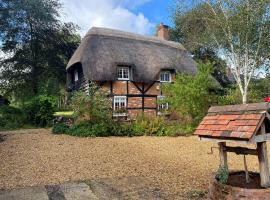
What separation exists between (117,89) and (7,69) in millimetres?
12146

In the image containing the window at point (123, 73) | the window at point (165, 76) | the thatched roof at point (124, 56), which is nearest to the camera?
the thatched roof at point (124, 56)

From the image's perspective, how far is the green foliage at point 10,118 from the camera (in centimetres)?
1956

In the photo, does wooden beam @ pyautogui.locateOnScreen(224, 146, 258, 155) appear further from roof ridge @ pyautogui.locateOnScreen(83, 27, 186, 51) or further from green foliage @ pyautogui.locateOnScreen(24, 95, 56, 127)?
roof ridge @ pyautogui.locateOnScreen(83, 27, 186, 51)

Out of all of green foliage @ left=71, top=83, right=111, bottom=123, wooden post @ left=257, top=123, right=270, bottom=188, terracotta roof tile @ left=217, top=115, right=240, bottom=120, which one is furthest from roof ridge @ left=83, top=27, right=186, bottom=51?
wooden post @ left=257, top=123, right=270, bottom=188


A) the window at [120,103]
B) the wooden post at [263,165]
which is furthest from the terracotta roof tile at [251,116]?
the window at [120,103]

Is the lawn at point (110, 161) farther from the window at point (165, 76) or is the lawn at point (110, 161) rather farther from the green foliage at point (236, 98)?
the window at point (165, 76)

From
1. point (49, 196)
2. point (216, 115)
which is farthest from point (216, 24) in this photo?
point (49, 196)

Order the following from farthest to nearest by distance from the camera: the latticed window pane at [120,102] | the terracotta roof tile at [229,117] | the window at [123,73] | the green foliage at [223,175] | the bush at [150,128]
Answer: the window at [123,73], the latticed window pane at [120,102], the bush at [150,128], the green foliage at [223,175], the terracotta roof tile at [229,117]

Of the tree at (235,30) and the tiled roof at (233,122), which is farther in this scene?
the tree at (235,30)

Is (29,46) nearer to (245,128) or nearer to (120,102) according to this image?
(120,102)

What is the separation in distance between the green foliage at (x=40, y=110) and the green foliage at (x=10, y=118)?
0.67 meters

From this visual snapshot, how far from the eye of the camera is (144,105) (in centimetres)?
2084

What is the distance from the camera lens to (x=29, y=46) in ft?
87.3

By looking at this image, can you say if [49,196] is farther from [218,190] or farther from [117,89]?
[117,89]
